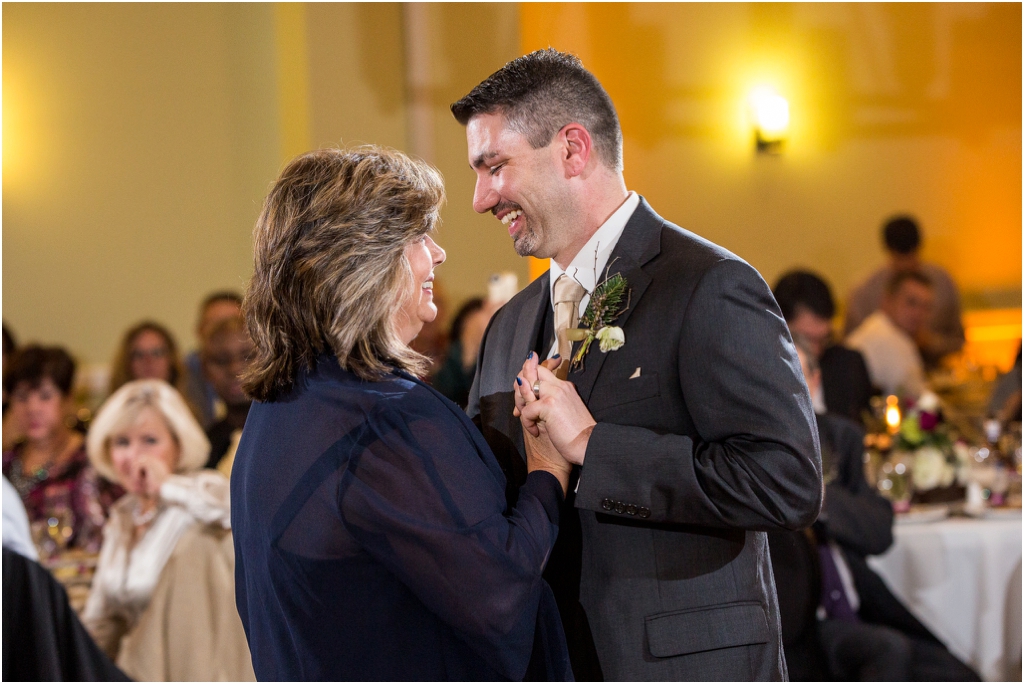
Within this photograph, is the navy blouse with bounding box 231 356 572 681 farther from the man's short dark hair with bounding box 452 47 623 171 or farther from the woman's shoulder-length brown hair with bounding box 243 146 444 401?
the man's short dark hair with bounding box 452 47 623 171

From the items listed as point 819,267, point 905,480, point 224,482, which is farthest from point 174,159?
point 905,480

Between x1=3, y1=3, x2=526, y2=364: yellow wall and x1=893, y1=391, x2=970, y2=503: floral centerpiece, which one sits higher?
x1=3, y1=3, x2=526, y2=364: yellow wall

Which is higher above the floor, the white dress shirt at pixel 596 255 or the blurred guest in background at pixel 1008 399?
the white dress shirt at pixel 596 255

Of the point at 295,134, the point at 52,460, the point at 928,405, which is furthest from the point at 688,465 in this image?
the point at 295,134

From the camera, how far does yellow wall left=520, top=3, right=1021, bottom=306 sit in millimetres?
6484

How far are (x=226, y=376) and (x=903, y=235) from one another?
4489 mm

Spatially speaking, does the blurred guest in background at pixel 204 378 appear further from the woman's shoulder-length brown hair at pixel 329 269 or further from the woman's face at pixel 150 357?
the woman's shoulder-length brown hair at pixel 329 269

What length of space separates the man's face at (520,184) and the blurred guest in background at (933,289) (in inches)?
210

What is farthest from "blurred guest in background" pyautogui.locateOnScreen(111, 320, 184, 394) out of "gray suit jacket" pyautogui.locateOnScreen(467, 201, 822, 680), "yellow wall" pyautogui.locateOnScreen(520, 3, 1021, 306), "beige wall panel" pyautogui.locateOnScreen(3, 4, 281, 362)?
"gray suit jacket" pyautogui.locateOnScreen(467, 201, 822, 680)

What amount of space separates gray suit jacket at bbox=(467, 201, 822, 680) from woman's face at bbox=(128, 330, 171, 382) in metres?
4.04

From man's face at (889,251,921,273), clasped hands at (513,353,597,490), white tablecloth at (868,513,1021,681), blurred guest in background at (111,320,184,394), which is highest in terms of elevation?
clasped hands at (513,353,597,490)

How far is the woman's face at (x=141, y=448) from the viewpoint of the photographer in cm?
367

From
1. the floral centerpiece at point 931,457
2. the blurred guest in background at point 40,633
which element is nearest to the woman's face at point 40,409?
the blurred guest in background at point 40,633

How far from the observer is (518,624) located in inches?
57.3
